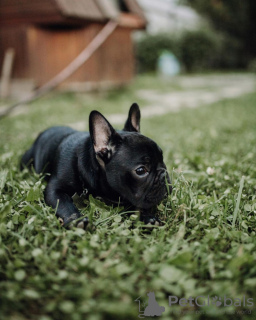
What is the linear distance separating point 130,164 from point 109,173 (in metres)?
0.16

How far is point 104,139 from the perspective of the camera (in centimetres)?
Result: 236

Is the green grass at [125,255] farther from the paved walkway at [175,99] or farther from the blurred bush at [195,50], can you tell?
the blurred bush at [195,50]

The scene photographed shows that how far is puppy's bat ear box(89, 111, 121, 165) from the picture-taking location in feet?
7.63

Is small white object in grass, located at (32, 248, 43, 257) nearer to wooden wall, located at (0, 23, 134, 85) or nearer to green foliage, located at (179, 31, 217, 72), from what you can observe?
wooden wall, located at (0, 23, 134, 85)

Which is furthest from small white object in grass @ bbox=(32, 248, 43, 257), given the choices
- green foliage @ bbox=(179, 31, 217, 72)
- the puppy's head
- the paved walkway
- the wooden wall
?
green foliage @ bbox=(179, 31, 217, 72)

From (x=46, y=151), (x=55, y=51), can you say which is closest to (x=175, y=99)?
(x=55, y=51)

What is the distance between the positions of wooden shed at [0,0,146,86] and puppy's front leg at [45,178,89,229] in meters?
7.91

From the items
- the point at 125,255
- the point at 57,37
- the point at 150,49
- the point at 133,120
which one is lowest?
the point at 125,255

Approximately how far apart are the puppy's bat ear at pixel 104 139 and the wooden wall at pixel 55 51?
334 inches

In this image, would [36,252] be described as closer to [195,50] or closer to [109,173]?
[109,173]

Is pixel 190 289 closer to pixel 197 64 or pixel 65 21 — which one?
pixel 65 21

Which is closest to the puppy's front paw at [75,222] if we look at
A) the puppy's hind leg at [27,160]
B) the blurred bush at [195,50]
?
the puppy's hind leg at [27,160]

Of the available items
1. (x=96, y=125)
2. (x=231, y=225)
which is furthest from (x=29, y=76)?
(x=231, y=225)

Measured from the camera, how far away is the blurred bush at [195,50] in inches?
825
